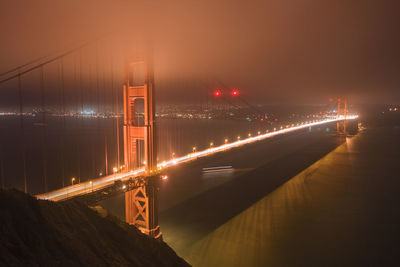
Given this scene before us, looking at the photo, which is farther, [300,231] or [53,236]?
[300,231]

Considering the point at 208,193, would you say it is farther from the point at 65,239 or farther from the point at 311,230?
the point at 65,239

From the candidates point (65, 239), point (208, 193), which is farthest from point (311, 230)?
point (65, 239)

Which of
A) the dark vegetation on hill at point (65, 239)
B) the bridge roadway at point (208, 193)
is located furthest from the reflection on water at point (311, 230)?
the dark vegetation on hill at point (65, 239)

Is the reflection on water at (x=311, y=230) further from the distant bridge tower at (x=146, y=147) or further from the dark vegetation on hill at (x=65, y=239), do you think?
the dark vegetation on hill at (x=65, y=239)

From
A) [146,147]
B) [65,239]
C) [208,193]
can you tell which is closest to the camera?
[65,239]

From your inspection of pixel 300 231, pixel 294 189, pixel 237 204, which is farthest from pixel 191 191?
pixel 300 231

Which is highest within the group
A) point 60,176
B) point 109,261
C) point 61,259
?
point 61,259

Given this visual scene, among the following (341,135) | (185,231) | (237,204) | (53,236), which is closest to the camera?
(53,236)

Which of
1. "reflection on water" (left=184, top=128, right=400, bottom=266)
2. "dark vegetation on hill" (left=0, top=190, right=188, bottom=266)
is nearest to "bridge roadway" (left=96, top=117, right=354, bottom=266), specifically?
"reflection on water" (left=184, top=128, right=400, bottom=266)

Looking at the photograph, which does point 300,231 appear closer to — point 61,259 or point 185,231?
point 185,231
